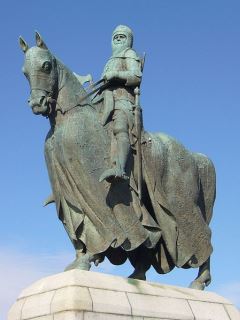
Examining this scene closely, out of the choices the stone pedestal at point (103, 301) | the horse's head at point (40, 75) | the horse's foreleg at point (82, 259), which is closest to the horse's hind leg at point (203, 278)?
the stone pedestal at point (103, 301)

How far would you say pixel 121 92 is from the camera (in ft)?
34.7

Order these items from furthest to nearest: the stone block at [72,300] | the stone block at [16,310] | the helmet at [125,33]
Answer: the helmet at [125,33], the stone block at [16,310], the stone block at [72,300]

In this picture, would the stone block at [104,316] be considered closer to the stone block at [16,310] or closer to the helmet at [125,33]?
the stone block at [16,310]

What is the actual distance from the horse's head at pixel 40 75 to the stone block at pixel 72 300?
9.11ft

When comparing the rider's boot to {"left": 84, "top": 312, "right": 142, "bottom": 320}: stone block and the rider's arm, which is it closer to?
the rider's arm

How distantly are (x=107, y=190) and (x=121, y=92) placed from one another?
6.07ft

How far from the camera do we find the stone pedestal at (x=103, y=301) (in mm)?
8281

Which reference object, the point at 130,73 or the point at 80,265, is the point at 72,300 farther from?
the point at 130,73

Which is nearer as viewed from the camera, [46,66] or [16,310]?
[16,310]

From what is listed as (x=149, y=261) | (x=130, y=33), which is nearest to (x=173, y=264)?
(x=149, y=261)

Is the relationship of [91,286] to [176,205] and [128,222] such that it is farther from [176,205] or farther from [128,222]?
[176,205]

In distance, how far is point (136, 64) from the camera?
1074cm

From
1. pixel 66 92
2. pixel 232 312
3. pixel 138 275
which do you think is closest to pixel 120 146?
pixel 66 92

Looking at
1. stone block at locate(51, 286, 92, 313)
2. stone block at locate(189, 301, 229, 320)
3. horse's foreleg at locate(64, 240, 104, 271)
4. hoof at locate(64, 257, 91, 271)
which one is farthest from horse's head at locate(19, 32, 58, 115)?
stone block at locate(189, 301, 229, 320)
